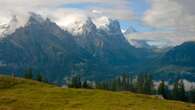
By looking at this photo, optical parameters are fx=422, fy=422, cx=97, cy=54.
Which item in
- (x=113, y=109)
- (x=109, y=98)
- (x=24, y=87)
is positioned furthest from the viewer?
(x=24, y=87)

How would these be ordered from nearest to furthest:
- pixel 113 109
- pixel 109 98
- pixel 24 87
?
1. pixel 113 109
2. pixel 109 98
3. pixel 24 87

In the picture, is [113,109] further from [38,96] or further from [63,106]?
[38,96]

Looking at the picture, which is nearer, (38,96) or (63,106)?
(63,106)

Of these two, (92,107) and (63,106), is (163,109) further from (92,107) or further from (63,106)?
(63,106)

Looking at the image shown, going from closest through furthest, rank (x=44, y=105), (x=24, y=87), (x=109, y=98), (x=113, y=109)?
(x=113, y=109) → (x=44, y=105) → (x=109, y=98) → (x=24, y=87)

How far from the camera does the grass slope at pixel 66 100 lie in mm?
91719

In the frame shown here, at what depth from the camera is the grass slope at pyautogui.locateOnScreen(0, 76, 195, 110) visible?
9172cm

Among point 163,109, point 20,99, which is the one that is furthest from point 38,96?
point 163,109

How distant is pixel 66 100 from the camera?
102m

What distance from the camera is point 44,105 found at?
9362 cm

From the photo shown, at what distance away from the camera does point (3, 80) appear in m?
126

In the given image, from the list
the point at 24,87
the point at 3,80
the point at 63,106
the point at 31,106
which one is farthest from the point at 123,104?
the point at 3,80

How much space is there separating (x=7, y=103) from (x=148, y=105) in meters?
32.1

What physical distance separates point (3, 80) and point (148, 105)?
49.0 meters
